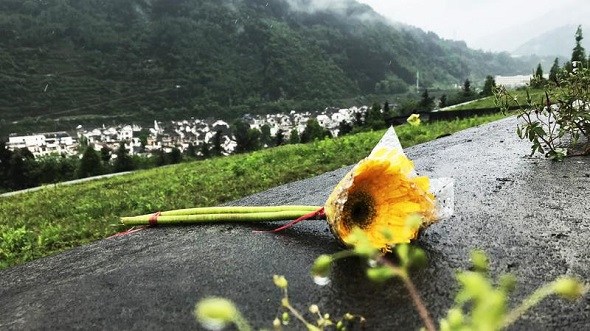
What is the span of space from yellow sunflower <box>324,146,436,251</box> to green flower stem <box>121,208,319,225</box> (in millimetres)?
607

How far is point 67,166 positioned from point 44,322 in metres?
39.4

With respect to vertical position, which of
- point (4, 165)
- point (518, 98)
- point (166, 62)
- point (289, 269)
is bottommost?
point (4, 165)

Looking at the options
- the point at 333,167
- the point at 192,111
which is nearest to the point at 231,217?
the point at 333,167

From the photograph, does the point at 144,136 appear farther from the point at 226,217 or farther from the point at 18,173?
the point at 226,217

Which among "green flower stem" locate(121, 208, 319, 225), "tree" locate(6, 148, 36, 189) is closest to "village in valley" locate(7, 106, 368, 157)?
"tree" locate(6, 148, 36, 189)

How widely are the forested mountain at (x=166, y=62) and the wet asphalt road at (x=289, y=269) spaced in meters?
133

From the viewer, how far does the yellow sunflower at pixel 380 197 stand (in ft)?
6.19

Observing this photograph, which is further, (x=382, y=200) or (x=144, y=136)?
(x=144, y=136)

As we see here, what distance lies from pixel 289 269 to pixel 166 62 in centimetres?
16999

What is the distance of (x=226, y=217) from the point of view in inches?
118

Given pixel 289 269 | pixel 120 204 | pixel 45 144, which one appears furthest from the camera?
pixel 45 144

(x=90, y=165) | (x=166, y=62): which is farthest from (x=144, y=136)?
(x=166, y=62)

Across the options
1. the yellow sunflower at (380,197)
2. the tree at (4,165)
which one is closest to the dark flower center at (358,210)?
the yellow sunflower at (380,197)

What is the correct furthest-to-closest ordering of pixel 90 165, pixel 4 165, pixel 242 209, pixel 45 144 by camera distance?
pixel 45 144 → pixel 4 165 → pixel 90 165 → pixel 242 209
